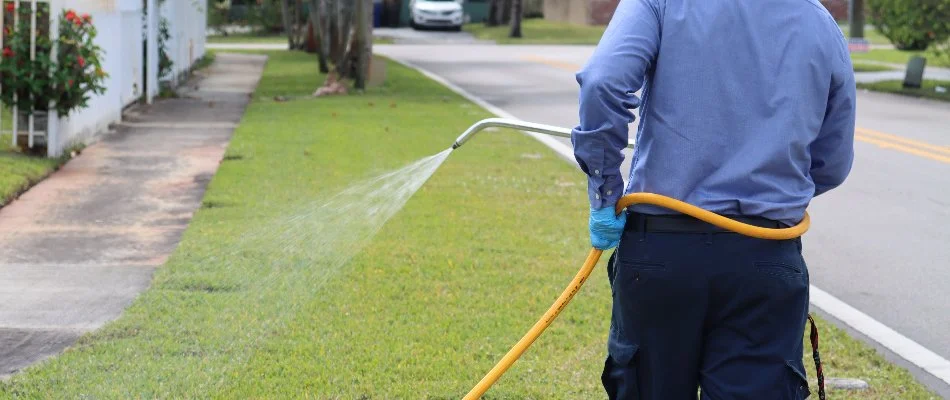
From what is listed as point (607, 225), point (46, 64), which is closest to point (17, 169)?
point (46, 64)

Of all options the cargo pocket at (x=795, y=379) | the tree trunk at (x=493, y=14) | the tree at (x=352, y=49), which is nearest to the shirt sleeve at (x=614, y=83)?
the cargo pocket at (x=795, y=379)

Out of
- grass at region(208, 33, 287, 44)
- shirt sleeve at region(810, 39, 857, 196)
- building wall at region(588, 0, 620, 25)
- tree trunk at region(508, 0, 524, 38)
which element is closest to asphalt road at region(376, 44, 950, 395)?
shirt sleeve at region(810, 39, 857, 196)

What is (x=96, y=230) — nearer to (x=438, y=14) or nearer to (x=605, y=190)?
(x=605, y=190)

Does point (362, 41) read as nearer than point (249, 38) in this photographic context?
Yes

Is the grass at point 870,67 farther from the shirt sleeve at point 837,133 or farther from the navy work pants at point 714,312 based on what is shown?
the navy work pants at point 714,312

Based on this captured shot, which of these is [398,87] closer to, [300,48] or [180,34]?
[180,34]

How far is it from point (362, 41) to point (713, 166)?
728 inches

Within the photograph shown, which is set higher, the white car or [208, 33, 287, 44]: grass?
the white car

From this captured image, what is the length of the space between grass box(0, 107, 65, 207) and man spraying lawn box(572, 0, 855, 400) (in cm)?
685

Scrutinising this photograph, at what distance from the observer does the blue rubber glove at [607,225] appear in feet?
11.0

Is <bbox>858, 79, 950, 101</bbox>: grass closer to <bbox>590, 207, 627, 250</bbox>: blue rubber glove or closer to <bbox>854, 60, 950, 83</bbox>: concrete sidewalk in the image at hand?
<bbox>854, 60, 950, 83</bbox>: concrete sidewalk

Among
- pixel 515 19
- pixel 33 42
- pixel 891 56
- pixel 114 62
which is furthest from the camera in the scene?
pixel 515 19

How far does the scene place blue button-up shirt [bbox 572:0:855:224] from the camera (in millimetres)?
3180

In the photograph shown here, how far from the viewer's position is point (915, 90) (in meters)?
23.0
